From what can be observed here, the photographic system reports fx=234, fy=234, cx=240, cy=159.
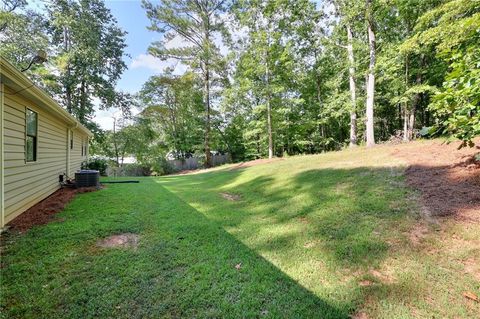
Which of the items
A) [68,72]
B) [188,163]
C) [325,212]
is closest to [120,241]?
[325,212]

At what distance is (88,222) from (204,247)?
2431 millimetres

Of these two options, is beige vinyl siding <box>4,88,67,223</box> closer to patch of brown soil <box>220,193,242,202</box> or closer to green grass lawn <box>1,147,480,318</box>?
green grass lawn <box>1,147,480,318</box>

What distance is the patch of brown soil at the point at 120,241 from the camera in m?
3.40

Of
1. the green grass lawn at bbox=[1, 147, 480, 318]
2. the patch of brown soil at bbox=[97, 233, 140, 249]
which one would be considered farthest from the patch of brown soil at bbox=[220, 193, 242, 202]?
the patch of brown soil at bbox=[97, 233, 140, 249]

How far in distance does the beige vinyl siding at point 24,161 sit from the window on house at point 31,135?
14cm

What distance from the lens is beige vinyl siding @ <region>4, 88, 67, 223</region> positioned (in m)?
4.29

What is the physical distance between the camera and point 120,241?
3576 millimetres

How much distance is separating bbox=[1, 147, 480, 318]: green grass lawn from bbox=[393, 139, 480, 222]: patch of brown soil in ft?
1.02

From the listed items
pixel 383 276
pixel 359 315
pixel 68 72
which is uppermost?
pixel 68 72

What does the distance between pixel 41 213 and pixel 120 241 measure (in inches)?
100

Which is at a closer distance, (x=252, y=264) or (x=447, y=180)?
(x=252, y=264)

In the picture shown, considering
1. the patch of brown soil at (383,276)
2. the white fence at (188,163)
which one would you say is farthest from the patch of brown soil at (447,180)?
the white fence at (188,163)

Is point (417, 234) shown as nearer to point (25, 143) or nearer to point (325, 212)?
point (325, 212)

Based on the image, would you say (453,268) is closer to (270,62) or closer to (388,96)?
(270,62)
